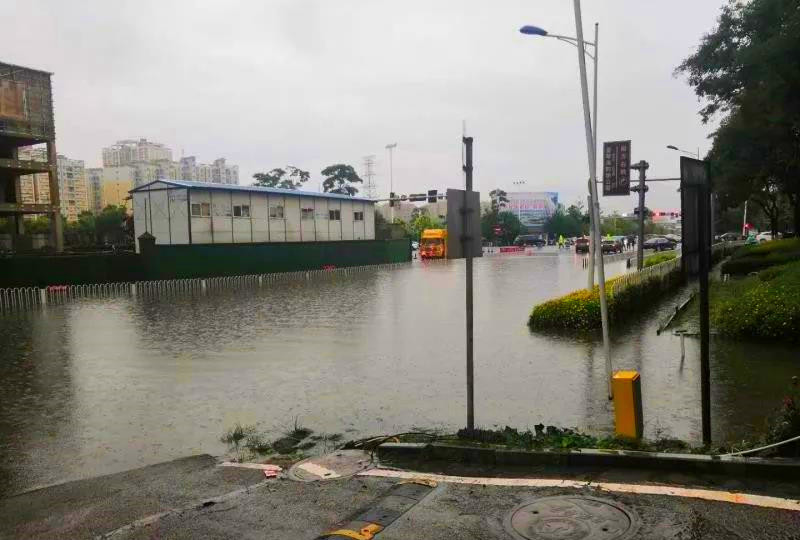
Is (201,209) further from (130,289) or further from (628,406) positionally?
(628,406)

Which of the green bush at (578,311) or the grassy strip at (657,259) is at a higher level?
the grassy strip at (657,259)

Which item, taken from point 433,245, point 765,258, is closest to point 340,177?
point 433,245

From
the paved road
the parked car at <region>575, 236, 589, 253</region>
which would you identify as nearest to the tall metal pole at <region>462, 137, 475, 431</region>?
the paved road

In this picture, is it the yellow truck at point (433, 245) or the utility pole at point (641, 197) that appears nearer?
the utility pole at point (641, 197)

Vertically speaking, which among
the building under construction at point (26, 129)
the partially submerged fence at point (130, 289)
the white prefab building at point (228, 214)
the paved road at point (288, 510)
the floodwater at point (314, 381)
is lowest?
the floodwater at point (314, 381)

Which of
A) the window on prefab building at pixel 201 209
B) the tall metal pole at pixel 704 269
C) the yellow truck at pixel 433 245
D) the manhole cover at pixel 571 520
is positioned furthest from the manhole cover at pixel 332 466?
the yellow truck at pixel 433 245

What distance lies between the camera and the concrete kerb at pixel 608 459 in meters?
5.05

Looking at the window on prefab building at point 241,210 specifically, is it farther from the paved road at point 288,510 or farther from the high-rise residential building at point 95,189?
the high-rise residential building at point 95,189

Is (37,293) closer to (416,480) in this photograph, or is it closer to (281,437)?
(281,437)

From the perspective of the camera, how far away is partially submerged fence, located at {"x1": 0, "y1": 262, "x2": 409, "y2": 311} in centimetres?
2464

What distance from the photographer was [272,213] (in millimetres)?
40969

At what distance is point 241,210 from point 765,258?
27.3m

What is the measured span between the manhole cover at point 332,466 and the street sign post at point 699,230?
3211 mm

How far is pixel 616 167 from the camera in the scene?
21.0 m
